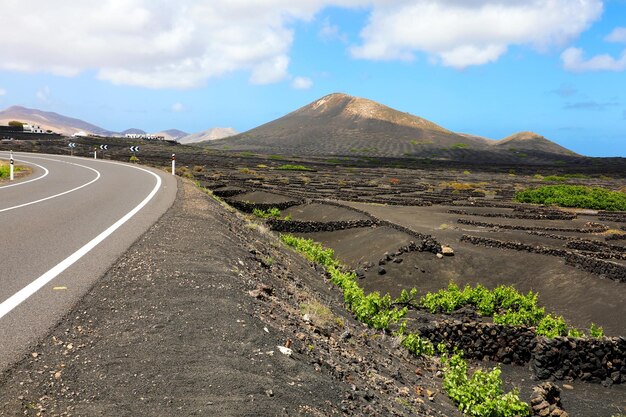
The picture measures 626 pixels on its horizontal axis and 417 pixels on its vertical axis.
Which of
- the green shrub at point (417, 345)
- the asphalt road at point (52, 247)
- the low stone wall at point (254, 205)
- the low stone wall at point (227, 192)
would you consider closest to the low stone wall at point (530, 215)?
the low stone wall at point (254, 205)

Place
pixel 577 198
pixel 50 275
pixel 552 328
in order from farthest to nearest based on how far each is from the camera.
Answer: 1. pixel 577 198
2. pixel 552 328
3. pixel 50 275

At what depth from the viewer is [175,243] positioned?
1057 cm

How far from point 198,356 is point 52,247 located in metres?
6.13

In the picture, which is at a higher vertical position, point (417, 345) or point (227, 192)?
point (227, 192)

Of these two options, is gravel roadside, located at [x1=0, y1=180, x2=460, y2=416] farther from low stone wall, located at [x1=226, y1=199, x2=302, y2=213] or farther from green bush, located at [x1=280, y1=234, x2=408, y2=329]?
low stone wall, located at [x1=226, y1=199, x2=302, y2=213]

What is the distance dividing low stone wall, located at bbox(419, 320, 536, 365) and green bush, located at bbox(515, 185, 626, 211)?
38.7 meters

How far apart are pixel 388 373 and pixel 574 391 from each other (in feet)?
20.8

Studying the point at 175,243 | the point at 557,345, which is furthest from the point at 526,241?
the point at 175,243

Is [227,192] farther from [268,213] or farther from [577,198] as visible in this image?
[577,198]

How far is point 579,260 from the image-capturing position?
20.5m

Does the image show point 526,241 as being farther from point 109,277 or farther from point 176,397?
point 176,397

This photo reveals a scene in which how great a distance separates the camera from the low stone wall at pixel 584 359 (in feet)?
42.4

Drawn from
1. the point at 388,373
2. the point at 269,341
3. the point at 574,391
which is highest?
the point at 269,341

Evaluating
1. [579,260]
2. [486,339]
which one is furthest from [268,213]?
[486,339]
